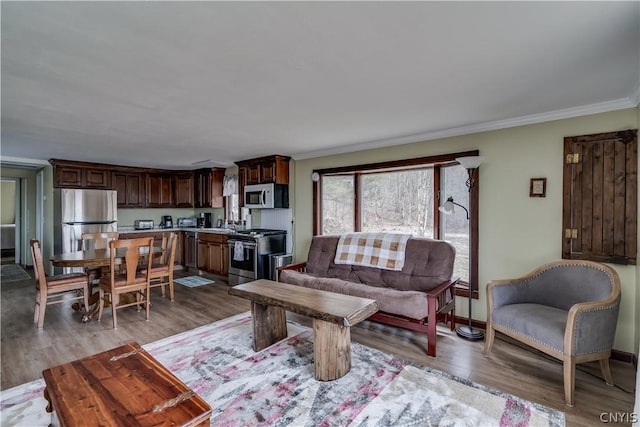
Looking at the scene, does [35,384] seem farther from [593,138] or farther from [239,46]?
[593,138]

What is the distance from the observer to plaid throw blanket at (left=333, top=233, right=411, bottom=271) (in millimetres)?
3662

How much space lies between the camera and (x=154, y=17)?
1.47 m

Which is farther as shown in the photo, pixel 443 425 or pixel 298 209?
pixel 298 209

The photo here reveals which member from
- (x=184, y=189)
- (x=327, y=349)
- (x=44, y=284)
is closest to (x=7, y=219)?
(x=184, y=189)

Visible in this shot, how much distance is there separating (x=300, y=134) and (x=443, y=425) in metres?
3.17

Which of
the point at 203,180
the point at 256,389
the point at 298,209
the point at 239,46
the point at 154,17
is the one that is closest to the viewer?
the point at 154,17

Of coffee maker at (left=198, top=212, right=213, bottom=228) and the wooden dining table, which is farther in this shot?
coffee maker at (left=198, top=212, right=213, bottom=228)

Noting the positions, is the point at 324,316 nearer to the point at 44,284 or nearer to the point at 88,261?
the point at 88,261

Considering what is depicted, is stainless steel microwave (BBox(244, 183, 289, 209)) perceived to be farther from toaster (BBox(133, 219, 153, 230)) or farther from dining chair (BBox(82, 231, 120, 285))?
toaster (BBox(133, 219, 153, 230))

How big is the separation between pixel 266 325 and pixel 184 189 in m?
5.20

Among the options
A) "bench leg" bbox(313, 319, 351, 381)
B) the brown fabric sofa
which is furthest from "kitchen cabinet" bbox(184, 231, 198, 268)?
"bench leg" bbox(313, 319, 351, 381)

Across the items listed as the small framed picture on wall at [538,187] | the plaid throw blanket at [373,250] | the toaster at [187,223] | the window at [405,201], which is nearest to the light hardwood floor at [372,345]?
the plaid throw blanket at [373,250]

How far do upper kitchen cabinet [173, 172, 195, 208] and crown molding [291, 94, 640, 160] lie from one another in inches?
147

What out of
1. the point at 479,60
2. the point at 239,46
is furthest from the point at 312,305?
the point at 479,60
